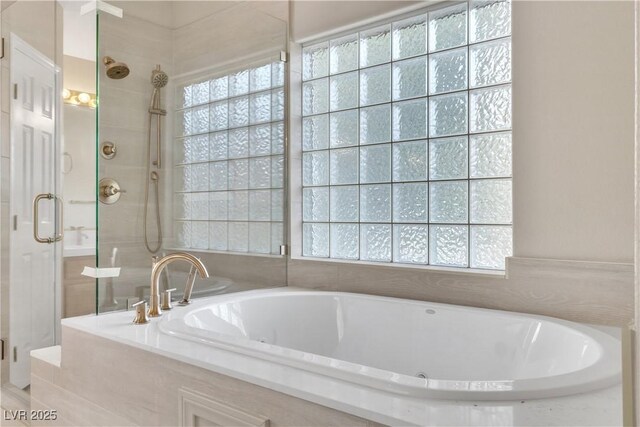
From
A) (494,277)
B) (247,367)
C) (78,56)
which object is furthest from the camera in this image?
(78,56)

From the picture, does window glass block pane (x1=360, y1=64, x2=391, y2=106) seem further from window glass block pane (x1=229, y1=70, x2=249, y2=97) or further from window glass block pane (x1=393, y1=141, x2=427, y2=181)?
window glass block pane (x1=229, y1=70, x2=249, y2=97)

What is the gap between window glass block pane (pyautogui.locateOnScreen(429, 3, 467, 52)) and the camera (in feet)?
7.45

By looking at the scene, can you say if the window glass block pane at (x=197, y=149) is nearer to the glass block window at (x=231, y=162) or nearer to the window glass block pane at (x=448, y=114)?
the glass block window at (x=231, y=162)

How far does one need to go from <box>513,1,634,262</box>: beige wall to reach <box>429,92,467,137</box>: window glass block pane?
0.27 meters

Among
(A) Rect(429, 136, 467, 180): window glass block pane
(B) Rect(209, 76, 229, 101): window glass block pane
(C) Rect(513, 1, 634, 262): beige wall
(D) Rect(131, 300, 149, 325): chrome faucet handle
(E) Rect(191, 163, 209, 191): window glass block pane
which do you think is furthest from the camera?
(B) Rect(209, 76, 229, 101): window glass block pane

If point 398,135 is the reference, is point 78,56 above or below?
above

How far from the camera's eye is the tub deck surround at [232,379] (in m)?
1.04

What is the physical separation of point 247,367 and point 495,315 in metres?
1.07

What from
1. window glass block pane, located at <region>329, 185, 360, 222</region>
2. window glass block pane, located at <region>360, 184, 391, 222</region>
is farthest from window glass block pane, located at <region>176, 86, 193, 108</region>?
window glass block pane, located at <region>360, 184, 391, 222</region>

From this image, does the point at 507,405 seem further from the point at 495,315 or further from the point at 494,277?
the point at 494,277

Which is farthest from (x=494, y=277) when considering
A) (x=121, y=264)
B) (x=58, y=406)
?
(x=58, y=406)

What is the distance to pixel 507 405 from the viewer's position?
108cm

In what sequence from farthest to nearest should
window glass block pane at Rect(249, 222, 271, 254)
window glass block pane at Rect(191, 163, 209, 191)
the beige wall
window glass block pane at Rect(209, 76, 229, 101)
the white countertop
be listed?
window glass block pane at Rect(249, 222, 271, 254), window glass block pane at Rect(209, 76, 229, 101), window glass block pane at Rect(191, 163, 209, 191), the beige wall, the white countertop

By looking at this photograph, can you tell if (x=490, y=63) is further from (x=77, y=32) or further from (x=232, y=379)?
(x=77, y=32)
